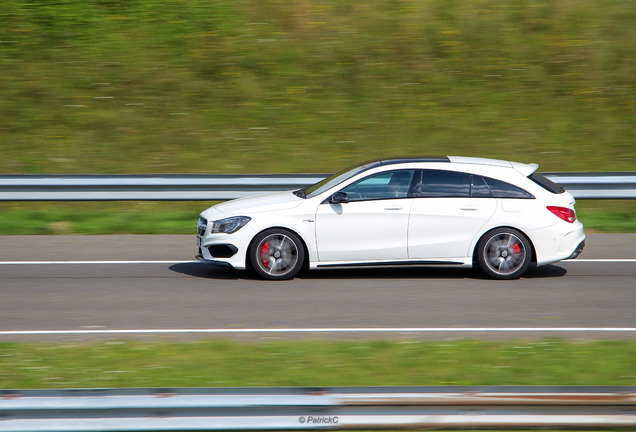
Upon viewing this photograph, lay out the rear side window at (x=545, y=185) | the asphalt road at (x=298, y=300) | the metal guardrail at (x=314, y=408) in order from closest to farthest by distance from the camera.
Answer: the metal guardrail at (x=314, y=408)
the asphalt road at (x=298, y=300)
the rear side window at (x=545, y=185)

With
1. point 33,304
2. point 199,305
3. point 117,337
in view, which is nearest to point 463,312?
point 199,305

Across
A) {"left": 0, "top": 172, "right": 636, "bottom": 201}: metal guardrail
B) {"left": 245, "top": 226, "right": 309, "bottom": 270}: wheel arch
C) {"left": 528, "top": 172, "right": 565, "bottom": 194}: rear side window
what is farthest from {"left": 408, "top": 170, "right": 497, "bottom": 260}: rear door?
{"left": 0, "top": 172, "right": 636, "bottom": 201}: metal guardrail

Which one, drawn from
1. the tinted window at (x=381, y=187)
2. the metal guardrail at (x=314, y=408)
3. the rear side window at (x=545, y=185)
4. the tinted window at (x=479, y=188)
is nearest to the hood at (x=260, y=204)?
the tinted window at (x=381, y=187)

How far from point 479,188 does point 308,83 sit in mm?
9798

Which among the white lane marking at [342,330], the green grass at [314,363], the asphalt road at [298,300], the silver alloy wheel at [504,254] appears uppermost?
the silver alloy wheel at [504,254]

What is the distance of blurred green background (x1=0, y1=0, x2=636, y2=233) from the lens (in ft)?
56.4

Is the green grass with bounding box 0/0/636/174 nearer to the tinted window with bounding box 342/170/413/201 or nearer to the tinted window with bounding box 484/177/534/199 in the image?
the tinted window with bounding box 342/170/413/201

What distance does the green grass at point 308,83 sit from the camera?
1719 centimetres

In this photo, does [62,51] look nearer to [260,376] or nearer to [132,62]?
[132,62]

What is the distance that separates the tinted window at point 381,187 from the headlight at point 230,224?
49.3 inches

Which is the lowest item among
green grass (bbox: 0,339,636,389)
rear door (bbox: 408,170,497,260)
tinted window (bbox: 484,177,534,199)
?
green grass (bbox: 0,339,636,389)

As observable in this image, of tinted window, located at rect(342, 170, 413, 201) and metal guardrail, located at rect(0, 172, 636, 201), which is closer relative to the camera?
tinted window, located at rect(342, 170, 413, 201)

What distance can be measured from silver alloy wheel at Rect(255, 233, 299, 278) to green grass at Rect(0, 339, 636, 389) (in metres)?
2.71

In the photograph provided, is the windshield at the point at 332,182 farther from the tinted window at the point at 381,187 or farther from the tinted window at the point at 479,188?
the tinted window at the point at 479,188
